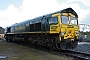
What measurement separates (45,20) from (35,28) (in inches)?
96.7

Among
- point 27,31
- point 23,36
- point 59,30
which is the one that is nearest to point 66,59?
point 59,30

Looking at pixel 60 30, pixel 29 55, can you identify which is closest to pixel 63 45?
pixel 60 30

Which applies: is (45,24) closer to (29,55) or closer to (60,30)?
(60,30)

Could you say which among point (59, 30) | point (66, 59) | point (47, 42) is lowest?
point (66, 59)

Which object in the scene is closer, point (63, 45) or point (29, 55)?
point (29, 55)

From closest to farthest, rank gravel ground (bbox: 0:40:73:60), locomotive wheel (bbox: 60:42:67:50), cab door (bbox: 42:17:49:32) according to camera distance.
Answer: gravel ground (bbox: 0:40:73:60) → locomotive wheel (bbox: 60:42:67:50) → cab door (bbox: 42:17:49:32)

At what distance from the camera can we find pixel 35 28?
54.3 ft

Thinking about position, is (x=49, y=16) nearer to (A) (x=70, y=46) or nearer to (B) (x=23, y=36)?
(A) (x=70, y=46)

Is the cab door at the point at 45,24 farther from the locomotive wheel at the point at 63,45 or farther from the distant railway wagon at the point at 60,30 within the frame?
the locomotive wheel at the point at 63,45

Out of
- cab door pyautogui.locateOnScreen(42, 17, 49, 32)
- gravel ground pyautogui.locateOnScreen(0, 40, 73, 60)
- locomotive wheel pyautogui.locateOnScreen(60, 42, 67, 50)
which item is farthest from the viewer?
cab door pyautogui.locateOnScreen(42, 17, 49, 32)

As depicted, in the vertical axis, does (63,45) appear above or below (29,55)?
above

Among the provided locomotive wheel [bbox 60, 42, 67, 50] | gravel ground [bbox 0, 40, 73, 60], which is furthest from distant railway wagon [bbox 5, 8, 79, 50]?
gravel ground [bbox 0, 40, 73, 60]

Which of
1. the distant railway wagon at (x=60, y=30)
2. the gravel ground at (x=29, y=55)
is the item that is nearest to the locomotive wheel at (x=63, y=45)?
the distant railway wagon at (x=60, y=30)

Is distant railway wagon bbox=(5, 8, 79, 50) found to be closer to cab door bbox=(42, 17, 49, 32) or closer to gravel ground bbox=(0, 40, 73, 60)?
cab door bbox=(42, 17, 49, 32)
